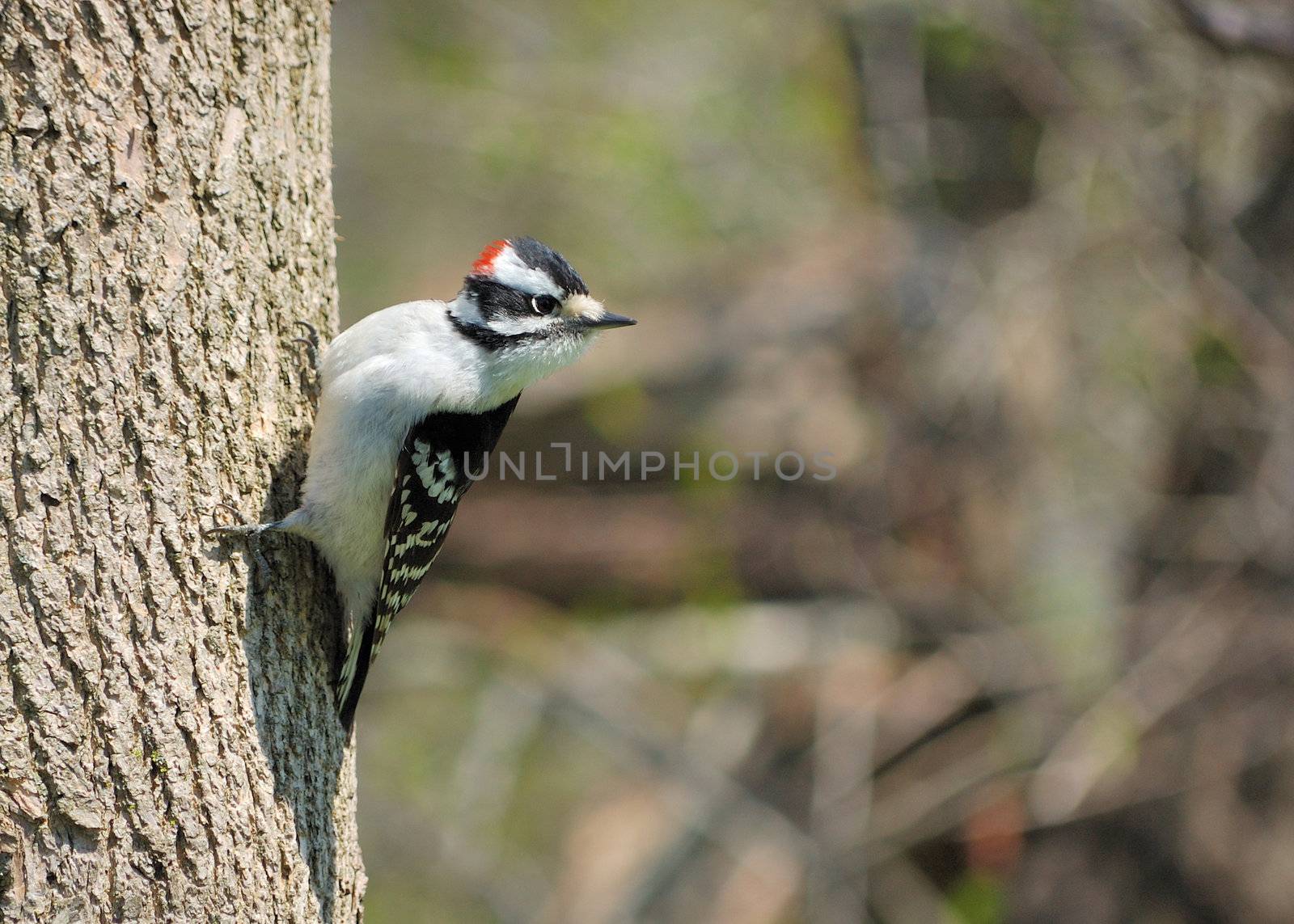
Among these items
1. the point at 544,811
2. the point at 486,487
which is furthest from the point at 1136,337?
the point at 544,811

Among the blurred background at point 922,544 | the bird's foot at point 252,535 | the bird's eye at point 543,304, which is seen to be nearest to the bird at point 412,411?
the bird's eye at point 543,304

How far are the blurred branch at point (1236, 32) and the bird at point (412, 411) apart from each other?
3.47 meters

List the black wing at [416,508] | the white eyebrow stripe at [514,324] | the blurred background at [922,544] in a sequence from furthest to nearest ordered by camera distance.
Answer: the blurred background at [922,544], the white eyebrow stripe at [514,324], the black wing at [416,508]

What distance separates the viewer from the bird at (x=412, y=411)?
133 inches

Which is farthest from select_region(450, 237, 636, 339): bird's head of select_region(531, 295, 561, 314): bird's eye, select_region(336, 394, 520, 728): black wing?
select_region(336, 394, 520, 728): black wing

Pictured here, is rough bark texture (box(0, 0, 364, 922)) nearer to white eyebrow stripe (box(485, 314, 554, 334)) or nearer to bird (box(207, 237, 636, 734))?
bird (box(207, 237, 636, 734))

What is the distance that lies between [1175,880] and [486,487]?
503 centimetres

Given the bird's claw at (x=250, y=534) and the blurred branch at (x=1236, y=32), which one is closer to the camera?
the bird's claw at (x=250, y=534)

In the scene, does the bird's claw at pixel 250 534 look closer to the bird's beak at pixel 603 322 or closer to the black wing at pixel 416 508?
the black wing at pixel 416 508

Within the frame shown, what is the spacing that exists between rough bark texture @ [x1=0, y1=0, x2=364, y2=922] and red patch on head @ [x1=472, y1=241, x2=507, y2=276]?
826 mm

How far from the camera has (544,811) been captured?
1034 cm

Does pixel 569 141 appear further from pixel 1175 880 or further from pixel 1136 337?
pixel 1175 880

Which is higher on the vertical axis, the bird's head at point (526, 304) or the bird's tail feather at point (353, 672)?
the bird's head at point (526, 304)

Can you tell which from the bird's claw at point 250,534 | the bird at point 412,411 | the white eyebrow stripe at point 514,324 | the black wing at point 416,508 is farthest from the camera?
the white eyebrow stripe at point 514,324
